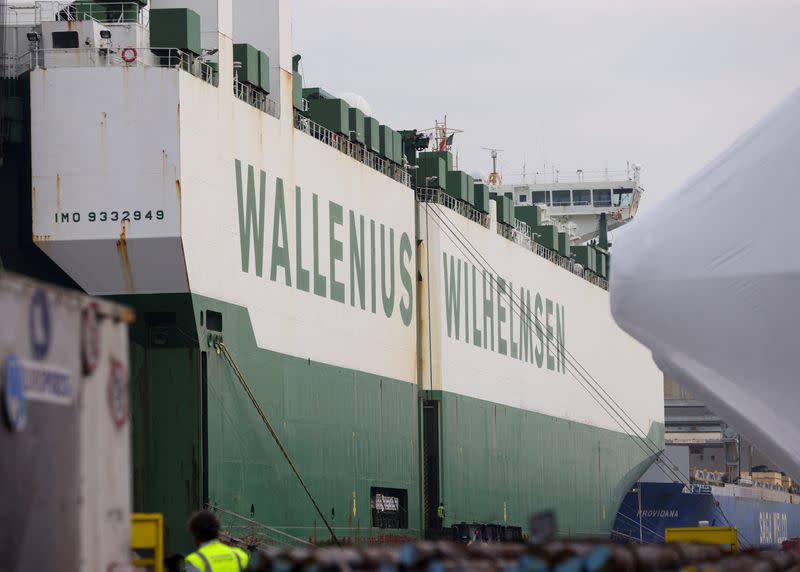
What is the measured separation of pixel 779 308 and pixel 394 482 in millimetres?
21492

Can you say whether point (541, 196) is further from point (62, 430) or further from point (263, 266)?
point (62, 430)

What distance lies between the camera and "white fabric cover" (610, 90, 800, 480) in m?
14.8

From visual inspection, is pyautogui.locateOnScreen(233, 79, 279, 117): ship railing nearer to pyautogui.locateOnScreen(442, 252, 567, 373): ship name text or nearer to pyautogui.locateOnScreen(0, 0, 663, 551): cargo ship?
pyautogui.locateOnScreen(0, 0, 663, 551): cargo ship

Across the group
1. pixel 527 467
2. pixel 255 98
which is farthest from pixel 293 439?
pixel 527 467

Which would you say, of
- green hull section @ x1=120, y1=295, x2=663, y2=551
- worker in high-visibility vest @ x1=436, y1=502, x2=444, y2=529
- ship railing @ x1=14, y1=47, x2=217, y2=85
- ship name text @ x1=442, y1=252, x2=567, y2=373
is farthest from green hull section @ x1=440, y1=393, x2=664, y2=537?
ship railing @ x1=14, y1=47, x2=217, y2=85

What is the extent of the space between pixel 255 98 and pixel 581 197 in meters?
39.3

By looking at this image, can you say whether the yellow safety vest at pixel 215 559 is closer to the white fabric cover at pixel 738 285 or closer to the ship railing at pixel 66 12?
the white fabric cover at pixel 738 285

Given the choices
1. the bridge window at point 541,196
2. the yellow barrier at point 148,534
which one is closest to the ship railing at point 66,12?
the yellow barrier at point 148,534

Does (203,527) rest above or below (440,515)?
above

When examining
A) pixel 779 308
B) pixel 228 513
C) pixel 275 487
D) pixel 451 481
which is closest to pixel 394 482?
pixel 451 481

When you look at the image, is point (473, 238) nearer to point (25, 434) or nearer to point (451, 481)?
point (451, 481)

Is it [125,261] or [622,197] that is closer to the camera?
[125,261]

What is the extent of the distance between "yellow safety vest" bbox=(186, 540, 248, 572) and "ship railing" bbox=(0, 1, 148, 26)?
740 inches

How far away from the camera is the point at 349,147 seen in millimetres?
35562
